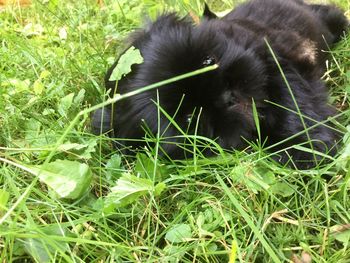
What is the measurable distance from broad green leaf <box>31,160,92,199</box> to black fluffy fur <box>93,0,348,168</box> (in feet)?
0.79

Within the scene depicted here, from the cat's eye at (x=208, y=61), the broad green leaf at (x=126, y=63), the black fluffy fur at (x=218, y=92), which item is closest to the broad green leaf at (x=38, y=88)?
the black fluffy fur at (x=218, y=92)

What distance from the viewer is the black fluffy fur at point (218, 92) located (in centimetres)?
158

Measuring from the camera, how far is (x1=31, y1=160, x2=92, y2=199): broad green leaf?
1440 mm

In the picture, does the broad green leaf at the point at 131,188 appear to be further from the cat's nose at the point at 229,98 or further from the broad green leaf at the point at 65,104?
the broad green leaf at the point at 65,104

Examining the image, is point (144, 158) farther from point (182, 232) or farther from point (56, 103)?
point (56, 103)

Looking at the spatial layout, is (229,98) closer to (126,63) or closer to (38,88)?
(126,63)

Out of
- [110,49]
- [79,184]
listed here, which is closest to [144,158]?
[79,184]

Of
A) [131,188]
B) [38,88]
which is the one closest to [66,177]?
[131,188]

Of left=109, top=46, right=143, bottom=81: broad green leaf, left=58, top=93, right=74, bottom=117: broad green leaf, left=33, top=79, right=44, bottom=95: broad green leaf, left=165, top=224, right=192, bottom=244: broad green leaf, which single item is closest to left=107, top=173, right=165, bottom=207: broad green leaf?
left=165, top=224, right=192, bottom=244: broad green leaf

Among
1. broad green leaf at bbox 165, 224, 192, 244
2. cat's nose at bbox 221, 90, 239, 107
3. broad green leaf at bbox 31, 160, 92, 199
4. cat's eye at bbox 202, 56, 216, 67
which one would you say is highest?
cat's eye at bbox 202, 56, 216, 67

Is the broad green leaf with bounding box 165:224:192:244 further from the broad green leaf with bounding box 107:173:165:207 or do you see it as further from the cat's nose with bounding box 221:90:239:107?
the cat's nose with bounding box 221:90:239:107

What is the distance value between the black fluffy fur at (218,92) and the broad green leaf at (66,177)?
24cm

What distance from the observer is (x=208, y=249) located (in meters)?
1.37

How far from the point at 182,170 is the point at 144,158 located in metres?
0.14
